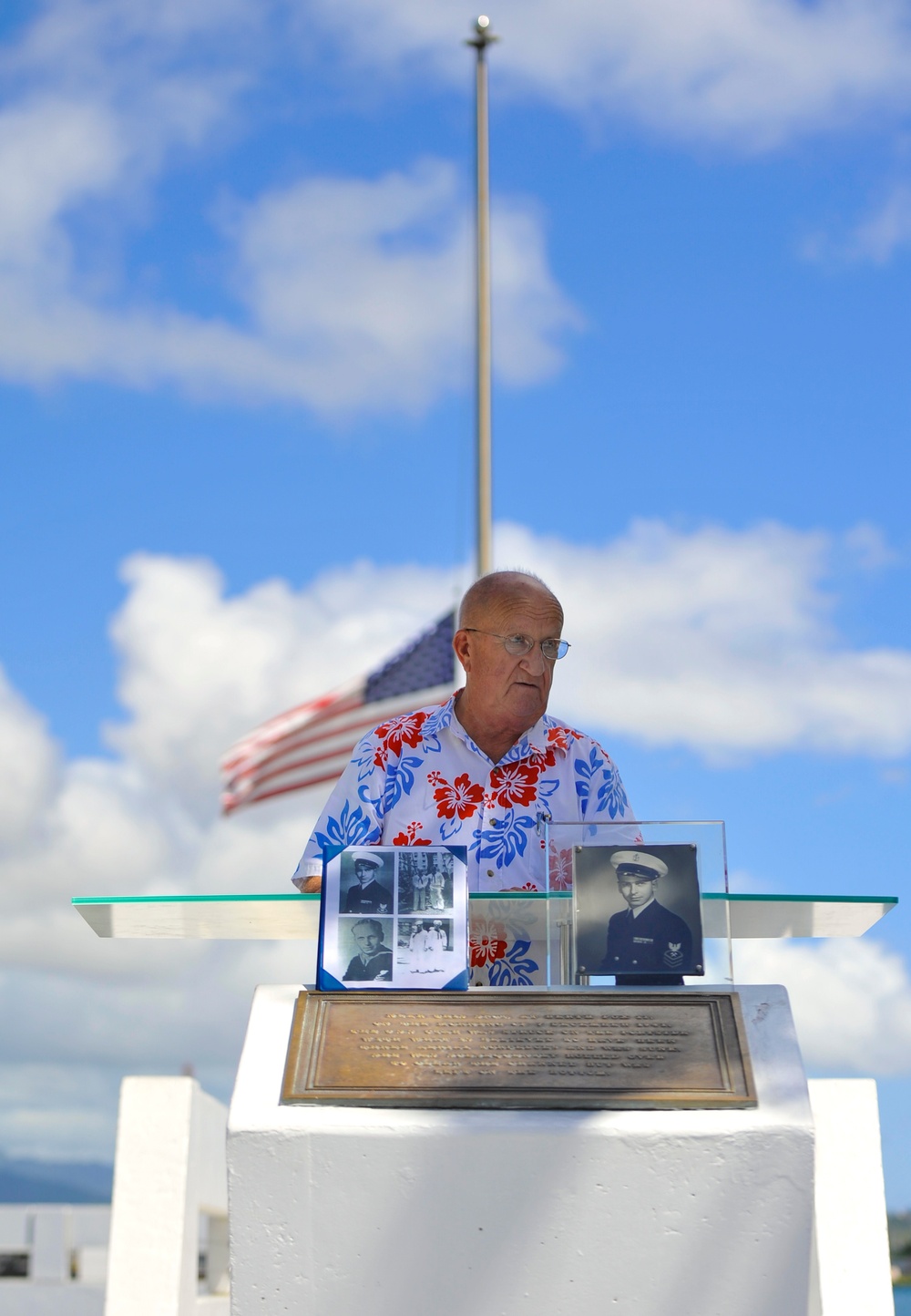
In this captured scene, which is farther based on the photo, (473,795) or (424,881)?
(473,795)

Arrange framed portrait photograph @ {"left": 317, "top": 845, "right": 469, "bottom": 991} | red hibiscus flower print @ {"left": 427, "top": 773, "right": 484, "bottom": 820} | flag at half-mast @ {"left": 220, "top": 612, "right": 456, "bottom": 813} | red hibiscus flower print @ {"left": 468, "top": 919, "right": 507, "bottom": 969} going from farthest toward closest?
flag at half-mast @ {"left": 220, "top": 612, "right": 456, "bottom": 813}
red hibiscus flower print @ {"left": 427, "top": 773, "right": 484, "bottom": 820}
red hibiscus flower print @ {"left": 468, "top": 919, "right": 507, "bottom": 969}
framed portrait photograph @ {"left": 317, "top": 845, "right": 469, "bottom": 991}

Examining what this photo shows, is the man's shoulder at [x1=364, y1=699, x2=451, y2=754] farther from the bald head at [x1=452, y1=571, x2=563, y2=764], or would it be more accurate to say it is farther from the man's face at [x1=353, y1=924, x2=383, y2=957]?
the man's face at [x1=353, y1=924, x2=383, y2=957]

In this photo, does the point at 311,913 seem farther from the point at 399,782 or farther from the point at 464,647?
the point at 464,647

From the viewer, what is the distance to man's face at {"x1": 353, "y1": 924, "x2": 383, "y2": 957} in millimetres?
2816

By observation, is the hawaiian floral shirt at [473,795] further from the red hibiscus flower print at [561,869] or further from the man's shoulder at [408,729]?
the red hibiscus flower print at [561,869]

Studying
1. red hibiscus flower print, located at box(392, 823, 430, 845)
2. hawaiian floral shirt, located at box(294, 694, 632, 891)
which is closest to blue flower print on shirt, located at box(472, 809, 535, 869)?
hawaiian floral shirt, located at box(294, 694, 632, 891)

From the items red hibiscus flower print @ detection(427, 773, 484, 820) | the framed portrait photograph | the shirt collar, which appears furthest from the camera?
the shirt collar

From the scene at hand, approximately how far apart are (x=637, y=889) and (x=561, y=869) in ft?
0.57

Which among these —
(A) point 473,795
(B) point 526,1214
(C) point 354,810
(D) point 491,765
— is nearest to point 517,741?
(D) point 491,765

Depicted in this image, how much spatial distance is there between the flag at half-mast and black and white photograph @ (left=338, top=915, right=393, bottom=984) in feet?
23.7

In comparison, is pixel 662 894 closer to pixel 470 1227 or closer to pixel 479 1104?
pixel 479 1104

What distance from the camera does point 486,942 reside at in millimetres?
3133

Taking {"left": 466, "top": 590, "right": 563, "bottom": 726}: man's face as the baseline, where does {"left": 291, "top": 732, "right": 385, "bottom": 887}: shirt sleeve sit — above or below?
below

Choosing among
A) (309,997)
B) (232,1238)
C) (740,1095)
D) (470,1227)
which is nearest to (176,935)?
(309,997)
